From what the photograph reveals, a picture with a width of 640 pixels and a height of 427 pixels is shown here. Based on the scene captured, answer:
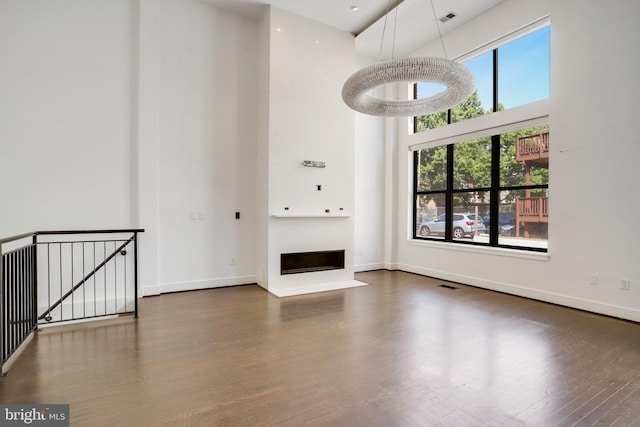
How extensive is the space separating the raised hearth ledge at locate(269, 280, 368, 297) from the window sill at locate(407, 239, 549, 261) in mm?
1612

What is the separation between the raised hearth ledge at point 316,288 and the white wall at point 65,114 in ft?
8.08

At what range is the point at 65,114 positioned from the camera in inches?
166

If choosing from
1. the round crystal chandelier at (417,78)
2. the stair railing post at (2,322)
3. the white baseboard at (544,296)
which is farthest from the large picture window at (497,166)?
the stair railing post at (2,322)

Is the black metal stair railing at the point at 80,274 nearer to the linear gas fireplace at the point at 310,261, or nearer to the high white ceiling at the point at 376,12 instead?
the linear gas fireplace at the point at 310,261

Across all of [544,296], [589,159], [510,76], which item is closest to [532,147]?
[589,159]

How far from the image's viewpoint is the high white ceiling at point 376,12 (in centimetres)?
505

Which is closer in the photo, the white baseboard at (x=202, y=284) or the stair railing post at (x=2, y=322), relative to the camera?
the stair railing post at (x=2, y=322)

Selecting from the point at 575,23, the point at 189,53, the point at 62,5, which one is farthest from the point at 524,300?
the point at 62,5

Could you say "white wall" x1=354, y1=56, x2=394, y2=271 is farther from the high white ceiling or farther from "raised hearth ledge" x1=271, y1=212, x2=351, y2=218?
the high white ceiling

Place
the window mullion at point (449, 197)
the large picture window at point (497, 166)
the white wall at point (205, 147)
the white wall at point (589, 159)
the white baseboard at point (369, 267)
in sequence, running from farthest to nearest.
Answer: the white baseboard at point (369, 267) < the window mullion at point (449, 197) < the white wall at point (205, 147) < the large picture window at point (497, 166) < the white wall at point (589, 159)

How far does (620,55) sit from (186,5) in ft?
19.7

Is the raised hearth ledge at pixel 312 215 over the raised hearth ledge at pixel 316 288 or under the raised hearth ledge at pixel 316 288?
over

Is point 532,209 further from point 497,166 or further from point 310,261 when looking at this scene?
point 310,261

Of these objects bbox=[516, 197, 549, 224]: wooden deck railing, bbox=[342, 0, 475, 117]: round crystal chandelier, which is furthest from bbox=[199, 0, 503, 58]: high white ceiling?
bbox=[516, 197, 549, 224]: wooden deck railing
